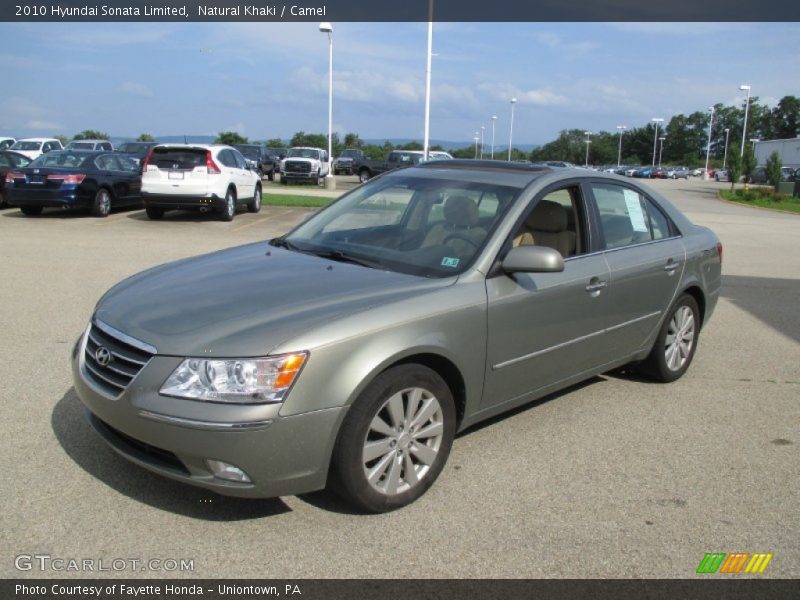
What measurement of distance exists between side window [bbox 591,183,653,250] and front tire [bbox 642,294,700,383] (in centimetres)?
68

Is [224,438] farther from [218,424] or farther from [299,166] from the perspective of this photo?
[299,166]

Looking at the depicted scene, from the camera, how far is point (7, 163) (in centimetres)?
1808

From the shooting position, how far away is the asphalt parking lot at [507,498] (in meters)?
3.20

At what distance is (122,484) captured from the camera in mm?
3725

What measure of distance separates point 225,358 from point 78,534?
3.45ft

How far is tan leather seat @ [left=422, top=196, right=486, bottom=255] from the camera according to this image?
4215 millimetres

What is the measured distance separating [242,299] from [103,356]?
70 centimetres

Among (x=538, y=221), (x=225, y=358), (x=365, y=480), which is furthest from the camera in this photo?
(x=538, y=221)

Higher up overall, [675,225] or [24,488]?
[675,225]

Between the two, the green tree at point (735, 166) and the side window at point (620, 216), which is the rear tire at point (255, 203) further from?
the green tree at point (735, 166)

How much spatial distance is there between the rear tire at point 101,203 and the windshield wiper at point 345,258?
44.8ft

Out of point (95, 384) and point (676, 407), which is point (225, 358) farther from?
point (676, 407)

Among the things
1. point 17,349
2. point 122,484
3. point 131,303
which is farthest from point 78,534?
point 17,349

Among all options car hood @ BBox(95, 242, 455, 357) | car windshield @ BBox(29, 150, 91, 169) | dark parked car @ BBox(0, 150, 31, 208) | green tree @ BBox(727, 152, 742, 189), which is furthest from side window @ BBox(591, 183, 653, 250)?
green tree @ BBox(727, 152, 742, 189)
